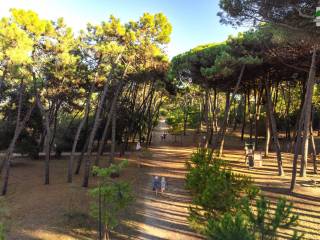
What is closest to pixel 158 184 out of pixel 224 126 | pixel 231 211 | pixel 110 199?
pixel 110 199

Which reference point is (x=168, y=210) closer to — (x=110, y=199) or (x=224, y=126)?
(x=110, y=199)

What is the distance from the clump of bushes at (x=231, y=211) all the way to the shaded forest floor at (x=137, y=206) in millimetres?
1726

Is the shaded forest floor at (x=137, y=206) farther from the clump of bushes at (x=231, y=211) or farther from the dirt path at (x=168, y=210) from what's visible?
the clump of bushes at (x=231, y=211)

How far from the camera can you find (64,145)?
136 ft

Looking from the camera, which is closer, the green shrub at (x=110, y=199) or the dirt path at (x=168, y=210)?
the green shrub at (x=110, y=199)

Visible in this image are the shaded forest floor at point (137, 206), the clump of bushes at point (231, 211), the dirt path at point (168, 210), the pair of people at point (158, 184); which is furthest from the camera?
the pair of people at point (158, 184)

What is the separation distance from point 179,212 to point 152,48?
11.5 m

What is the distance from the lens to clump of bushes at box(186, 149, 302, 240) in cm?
844

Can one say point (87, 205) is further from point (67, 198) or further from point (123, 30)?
point (123, 30)

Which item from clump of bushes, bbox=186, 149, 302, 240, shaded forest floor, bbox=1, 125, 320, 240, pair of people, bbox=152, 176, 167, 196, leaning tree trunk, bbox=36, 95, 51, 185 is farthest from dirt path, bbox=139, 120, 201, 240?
leaning tree trunk, bbox=36, 95, 51, 185

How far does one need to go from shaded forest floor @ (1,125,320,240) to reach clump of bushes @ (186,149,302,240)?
5.66 feet

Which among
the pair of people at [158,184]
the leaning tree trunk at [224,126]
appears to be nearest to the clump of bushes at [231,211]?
the pair of people at [158,184]

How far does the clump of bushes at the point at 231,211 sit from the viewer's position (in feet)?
27.7

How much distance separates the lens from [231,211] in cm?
1243
